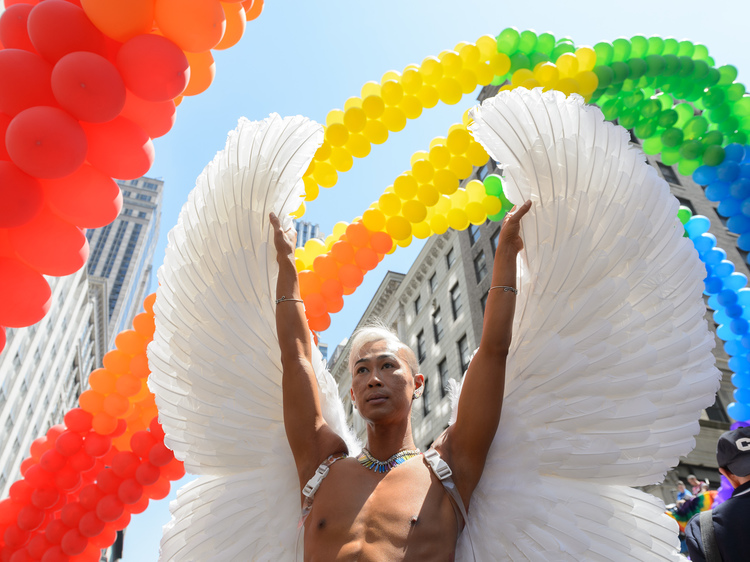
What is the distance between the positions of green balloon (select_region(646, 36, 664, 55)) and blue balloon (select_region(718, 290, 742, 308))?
238 centimetres

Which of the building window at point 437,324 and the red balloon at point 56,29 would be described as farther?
the building window at point 437,324

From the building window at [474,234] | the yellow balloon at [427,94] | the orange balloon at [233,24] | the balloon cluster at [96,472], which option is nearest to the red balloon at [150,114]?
the orange balloon at [233,24]

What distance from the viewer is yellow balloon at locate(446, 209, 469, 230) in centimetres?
484

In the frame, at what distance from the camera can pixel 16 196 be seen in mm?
2607

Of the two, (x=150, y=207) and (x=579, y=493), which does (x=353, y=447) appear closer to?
(x=579, y=493)

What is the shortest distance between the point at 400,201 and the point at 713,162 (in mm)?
2975

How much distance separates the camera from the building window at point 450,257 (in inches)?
904

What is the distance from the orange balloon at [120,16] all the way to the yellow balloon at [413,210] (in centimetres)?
238

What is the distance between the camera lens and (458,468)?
1763mm

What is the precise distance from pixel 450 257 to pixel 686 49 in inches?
728

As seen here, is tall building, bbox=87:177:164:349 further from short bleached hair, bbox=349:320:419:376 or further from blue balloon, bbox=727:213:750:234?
short bleached hair, bbox=349:320:419:376

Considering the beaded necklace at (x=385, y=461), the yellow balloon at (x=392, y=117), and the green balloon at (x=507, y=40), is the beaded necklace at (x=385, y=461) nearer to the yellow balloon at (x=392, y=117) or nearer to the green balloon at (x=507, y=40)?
the yellow balloon at (x=392, y=117)

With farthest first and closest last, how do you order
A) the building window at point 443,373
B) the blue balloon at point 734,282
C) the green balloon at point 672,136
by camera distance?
the building window at point 443,373 → the blue balloon at point 734,282 → the green balloon at point 672,136

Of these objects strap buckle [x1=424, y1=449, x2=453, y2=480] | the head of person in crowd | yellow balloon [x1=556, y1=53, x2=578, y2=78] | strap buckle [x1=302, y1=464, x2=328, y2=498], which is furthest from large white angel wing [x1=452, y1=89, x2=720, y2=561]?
yellow balloon [x1=556, y1=53, x2=578, y2=78]
